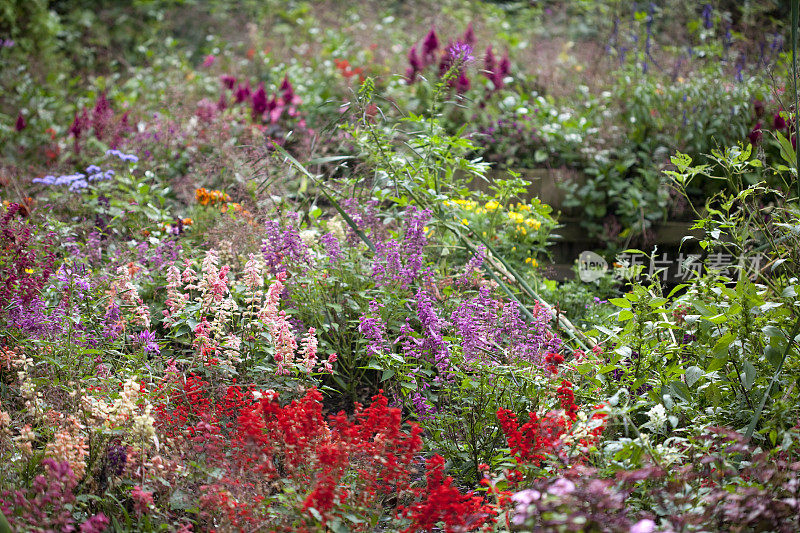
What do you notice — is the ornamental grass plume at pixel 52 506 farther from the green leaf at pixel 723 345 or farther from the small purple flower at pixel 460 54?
the small purple flower at pixel 460 54

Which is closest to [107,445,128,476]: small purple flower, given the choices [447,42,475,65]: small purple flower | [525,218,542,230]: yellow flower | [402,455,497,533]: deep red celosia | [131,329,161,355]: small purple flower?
[131,329,161,355]: small purple flower

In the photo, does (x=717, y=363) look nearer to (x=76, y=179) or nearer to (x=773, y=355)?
(x=773, y=355)

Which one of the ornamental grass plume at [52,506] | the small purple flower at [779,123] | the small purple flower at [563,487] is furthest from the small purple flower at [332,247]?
the small purple flower at [779,123]

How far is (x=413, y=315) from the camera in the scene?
288 centimetres

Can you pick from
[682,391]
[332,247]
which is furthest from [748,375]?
[332,247]

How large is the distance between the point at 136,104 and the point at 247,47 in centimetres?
224

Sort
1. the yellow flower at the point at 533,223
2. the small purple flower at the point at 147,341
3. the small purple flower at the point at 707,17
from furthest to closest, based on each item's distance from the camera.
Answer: the small purple flower at the point at 707,17
the yellow flower at the point at 533,223
the small purple flower at the point at 147,341

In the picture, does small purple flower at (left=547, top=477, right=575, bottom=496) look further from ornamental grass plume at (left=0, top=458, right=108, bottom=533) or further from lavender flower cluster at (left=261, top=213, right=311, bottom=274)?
lavender flower cluster at (left=261, top=213, right=311, bottom=274)

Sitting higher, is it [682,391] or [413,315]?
[682,391]

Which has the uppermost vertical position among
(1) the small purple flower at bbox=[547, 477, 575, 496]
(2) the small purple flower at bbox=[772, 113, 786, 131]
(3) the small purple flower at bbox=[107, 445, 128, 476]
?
(1) the small purple flower at bbox=[547, 477, 575, 496]

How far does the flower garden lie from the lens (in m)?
1.84

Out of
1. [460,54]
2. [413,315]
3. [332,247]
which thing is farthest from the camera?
[460,54]

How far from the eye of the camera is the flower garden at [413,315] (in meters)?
1.84

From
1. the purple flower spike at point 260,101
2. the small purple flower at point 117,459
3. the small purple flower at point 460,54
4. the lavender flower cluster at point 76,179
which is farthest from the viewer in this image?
the purple flower spike at point 260,101
